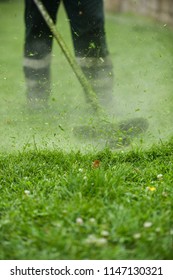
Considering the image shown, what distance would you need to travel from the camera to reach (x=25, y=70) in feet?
13.2

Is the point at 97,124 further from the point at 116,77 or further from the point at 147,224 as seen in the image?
the point at 147,224

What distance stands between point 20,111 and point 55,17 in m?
0.74

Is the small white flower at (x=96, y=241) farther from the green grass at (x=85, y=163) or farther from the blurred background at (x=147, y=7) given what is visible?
the blurred background at (x=147, y=7)

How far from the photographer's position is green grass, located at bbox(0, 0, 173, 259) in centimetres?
244

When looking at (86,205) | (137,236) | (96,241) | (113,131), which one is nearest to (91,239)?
Result: (96,241)

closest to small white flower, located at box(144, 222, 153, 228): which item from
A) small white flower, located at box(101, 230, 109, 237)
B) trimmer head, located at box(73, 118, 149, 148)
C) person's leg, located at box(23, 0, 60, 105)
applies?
small white flower, located at box(101, 230, 109, 237)

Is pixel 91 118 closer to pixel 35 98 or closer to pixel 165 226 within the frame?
pixel 35 98

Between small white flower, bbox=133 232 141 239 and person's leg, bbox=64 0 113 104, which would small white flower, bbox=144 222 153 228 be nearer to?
small white flower, bbox=133 232 141 239

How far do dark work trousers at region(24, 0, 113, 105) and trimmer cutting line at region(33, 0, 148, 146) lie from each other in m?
0.04

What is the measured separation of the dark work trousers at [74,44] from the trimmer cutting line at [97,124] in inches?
1.5

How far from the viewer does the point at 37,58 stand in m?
4.02

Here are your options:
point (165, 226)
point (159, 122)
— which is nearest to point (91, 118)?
point (159, 122)

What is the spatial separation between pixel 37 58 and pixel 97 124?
2.18 ft

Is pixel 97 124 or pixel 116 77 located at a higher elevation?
pixel 116 77
